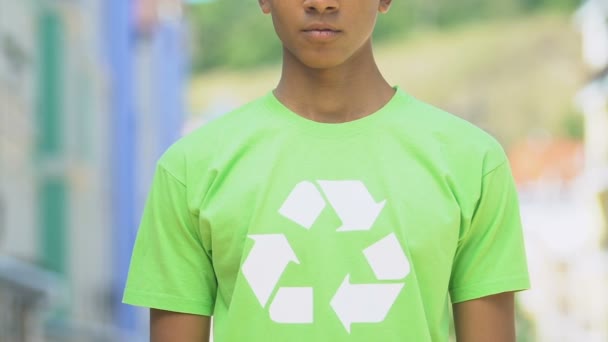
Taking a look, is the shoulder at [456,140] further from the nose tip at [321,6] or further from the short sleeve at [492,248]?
the nose tip at [321,6]

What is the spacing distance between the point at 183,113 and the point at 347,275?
2362cm

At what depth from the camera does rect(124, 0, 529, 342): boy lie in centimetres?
166

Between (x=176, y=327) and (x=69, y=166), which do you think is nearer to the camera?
(x=176, y=327)

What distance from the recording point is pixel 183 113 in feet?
82.4

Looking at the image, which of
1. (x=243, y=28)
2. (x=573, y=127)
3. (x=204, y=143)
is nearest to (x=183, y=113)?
(x=243, y=28)

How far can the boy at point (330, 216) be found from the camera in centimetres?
166

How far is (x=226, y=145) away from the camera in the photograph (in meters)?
1.75

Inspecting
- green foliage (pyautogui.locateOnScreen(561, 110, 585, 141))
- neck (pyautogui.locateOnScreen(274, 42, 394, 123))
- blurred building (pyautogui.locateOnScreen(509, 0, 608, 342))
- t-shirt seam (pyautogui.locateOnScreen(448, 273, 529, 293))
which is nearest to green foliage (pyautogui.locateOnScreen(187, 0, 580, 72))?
green foliage (pyautogui.locateOnScreen(561, 110, 585, 141))

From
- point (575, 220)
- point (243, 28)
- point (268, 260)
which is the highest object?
point (243, 28)

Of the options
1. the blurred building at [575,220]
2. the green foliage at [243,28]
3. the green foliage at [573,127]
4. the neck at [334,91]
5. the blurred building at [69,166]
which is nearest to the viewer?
the neck at [334,91]

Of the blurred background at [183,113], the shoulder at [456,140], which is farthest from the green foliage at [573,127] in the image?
the shoulder at [456,140]

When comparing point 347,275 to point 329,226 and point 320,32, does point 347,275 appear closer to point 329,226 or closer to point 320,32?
point 329,226

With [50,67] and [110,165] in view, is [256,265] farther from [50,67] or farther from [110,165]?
[110,165]

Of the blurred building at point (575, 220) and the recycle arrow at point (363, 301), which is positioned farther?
the blurred building at point (575, 220)
